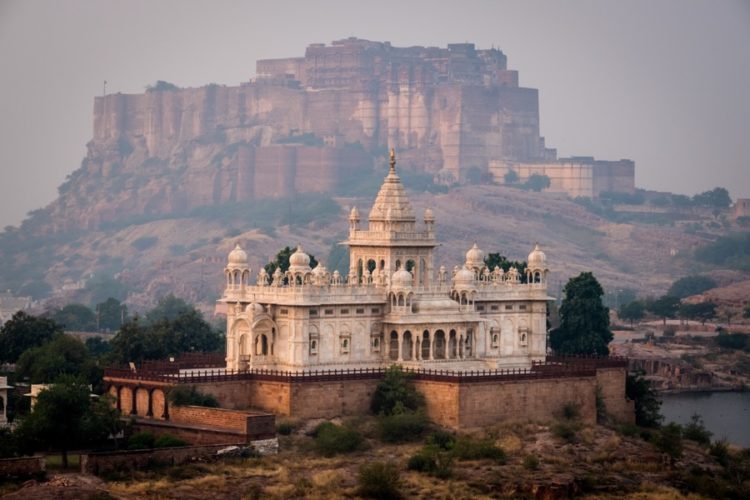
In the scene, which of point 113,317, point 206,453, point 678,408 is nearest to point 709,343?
point 678,408

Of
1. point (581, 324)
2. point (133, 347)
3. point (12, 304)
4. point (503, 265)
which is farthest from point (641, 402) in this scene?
point (12, 304)

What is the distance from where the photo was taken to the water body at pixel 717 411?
99637 mm

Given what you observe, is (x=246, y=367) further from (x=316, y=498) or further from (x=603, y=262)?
(x=603, y=262)

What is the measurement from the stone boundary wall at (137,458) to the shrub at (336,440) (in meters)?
3.80

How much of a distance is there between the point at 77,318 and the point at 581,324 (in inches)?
1914

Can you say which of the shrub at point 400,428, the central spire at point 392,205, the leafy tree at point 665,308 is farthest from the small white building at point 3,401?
the leafy tree at point 665,308

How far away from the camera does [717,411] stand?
355 ft

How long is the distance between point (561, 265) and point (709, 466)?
100 metres

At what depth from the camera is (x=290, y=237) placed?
185 meters

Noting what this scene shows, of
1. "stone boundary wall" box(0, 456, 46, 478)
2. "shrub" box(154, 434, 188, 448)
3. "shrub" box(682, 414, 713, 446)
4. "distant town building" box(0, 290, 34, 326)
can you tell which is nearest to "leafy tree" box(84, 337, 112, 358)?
"shrub" box(682, 414, 713, 446)

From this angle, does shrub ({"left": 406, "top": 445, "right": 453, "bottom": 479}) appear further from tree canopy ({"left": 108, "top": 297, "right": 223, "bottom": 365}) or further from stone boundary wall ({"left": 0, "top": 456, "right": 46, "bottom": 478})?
tree canopy ({"left": 108, "top": 297, "right": 223, "bottom": 365})

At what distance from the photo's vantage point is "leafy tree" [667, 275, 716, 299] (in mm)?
166000

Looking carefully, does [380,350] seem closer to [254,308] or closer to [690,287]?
[254,308]

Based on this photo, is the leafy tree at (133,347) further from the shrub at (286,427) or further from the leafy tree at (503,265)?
the leafy tree at (503,265)
